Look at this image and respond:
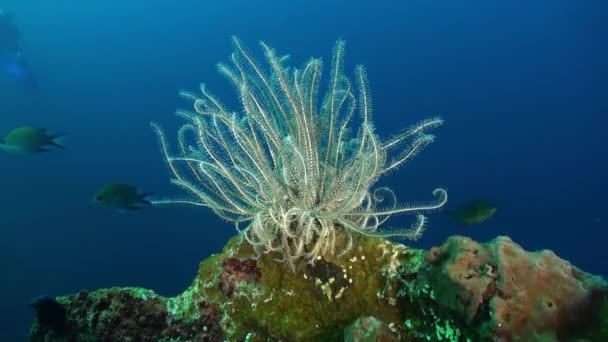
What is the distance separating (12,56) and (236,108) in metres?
22.3

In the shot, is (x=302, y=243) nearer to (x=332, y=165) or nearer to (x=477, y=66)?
(x=332, y=165)

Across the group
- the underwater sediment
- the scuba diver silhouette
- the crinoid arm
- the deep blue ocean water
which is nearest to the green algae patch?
the underwater sediment

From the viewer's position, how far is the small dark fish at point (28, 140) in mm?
8188

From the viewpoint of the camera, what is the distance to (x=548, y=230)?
1549 inches

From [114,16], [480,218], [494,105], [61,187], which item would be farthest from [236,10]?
[480,218]

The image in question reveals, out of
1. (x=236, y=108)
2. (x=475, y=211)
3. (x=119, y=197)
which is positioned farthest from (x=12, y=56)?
(x=475, y=211)

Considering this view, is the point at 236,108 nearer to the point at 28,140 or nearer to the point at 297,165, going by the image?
the point at 28,140

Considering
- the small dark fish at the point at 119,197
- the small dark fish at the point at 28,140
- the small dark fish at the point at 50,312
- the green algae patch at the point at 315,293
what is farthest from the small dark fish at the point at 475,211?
the small dark fish at the point at 28,140

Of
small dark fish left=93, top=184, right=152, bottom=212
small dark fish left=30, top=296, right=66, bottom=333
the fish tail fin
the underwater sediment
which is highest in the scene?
the fish tail fin

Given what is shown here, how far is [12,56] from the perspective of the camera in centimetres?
3875

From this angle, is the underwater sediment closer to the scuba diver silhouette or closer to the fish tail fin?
the fish tail fin

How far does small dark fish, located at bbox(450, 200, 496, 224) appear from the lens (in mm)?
8547

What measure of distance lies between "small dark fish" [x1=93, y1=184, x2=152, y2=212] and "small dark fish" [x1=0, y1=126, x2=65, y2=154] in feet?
5.37

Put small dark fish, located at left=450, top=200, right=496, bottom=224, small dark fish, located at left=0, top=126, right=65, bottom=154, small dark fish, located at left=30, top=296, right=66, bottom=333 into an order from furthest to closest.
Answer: small dark fish, located at left=450, top=200, right=496, bottom=224, small dark fish, located at left=0, top=126, right=65, bottom=154, small dark fish, located at left=30, top=296, right=66, bottom=333
